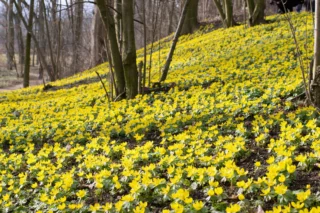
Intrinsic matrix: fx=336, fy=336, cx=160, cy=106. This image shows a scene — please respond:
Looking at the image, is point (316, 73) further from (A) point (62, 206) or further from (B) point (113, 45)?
(B) point (113, 45)

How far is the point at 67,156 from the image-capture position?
166 inches

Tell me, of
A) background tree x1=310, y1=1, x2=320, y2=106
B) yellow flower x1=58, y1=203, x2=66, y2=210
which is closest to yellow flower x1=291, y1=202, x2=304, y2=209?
yellow flower x1=58, y1=203, x2=66, y2=210

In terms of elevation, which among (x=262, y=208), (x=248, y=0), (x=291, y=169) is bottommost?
(x=262, y=208)

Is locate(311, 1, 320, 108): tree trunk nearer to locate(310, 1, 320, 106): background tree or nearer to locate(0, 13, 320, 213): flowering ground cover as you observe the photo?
locate(310, 1, 320, 106): background tree

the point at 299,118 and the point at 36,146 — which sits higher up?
the point at 299,118

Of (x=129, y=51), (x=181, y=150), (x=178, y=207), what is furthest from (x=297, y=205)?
(x=129, y=51)

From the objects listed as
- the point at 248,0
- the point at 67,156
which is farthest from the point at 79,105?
the point at 248,0

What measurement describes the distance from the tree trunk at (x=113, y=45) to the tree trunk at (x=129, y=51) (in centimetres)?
27

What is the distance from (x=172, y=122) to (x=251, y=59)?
3.85 m

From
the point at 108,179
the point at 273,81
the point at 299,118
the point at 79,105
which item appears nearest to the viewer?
the point at 108,179

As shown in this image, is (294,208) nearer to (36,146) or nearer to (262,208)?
(262,208)

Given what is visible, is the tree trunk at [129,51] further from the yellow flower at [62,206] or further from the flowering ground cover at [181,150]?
the yellow flower at [62,206]

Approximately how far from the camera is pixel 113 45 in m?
6.71

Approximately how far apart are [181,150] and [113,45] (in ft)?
12.3
